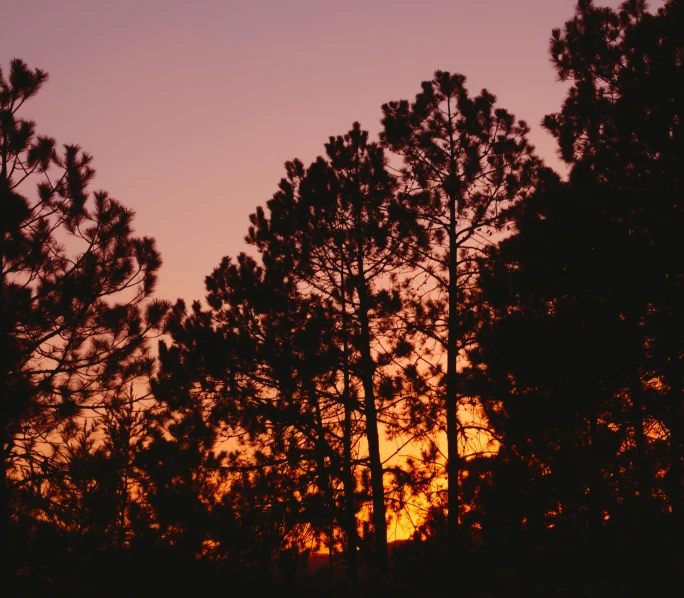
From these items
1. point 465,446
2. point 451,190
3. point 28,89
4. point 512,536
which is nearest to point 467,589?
point 512,536

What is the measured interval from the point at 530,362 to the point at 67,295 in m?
7.36

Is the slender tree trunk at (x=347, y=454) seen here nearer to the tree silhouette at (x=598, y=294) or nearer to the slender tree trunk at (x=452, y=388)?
the slender tree trunk at (x=452, y=388)

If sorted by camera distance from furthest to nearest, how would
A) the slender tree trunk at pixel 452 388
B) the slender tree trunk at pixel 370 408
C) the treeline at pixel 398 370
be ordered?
the slender tree trunk at pixel 370 408, the slender tree trunk at pixel 452 388, the treeline at pixel 398 370

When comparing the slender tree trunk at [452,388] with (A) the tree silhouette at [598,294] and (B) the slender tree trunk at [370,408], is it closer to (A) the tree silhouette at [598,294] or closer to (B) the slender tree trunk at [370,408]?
(A) the tree silhouette at [598,294]

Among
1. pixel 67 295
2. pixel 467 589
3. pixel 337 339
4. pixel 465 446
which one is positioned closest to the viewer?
pixel 467 589

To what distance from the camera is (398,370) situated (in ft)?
45.5

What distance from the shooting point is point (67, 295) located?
32.3ft

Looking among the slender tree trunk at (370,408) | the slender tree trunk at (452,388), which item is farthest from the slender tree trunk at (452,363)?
the slender tree trunk at (370,408)

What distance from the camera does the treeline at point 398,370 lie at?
332 inches

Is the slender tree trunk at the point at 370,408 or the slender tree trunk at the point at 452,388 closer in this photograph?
the slender tree trunk at the point at 452,388

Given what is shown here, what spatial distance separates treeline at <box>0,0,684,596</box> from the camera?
845cm

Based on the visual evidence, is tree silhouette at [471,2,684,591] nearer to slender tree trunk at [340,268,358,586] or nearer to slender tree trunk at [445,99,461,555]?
slender tree trunk at [445,99,461,555]

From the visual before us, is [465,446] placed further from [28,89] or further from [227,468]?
[28,89]

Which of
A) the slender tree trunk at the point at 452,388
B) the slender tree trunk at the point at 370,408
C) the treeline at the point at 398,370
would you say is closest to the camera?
the treeline at the point at 398,370
